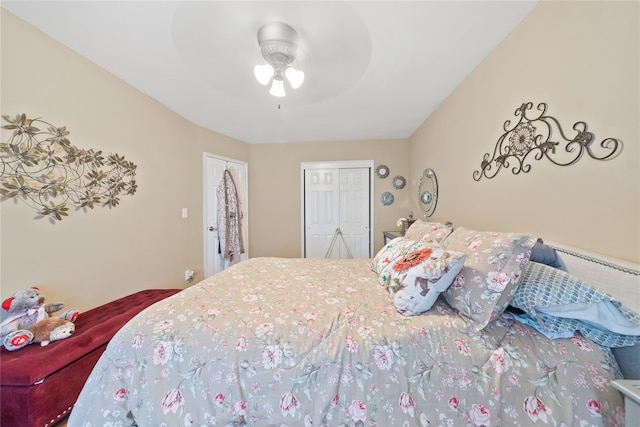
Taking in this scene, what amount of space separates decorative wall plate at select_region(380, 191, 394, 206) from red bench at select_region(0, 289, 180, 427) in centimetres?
339

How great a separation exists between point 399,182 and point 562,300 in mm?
2869

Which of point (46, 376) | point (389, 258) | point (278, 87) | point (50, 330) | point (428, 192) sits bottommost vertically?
point (46, 376)

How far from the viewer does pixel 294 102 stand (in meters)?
2.29

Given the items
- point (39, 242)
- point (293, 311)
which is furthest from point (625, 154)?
point (39, 242)

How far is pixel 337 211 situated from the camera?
3705 millimetres

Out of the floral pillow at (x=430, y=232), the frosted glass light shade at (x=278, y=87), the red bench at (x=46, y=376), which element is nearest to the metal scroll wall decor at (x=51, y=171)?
the red bench at (x=46, y=376)

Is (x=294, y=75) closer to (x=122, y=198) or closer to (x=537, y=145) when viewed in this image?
(x=537, y=145)

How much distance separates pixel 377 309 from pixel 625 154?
3.86 feet

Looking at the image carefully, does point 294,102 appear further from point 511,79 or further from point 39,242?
point 39,242

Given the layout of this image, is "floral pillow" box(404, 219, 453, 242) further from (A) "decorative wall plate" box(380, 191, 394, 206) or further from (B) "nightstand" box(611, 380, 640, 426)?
(A) "decorative wall plate" box(380, 191, 394, 206)

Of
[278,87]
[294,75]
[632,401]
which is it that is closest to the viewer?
[632,401]

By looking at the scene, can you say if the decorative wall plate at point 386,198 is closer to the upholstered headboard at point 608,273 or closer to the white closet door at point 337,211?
the white closet door at point 337,211

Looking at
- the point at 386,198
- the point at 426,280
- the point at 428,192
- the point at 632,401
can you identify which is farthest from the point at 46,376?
the point at 386,198

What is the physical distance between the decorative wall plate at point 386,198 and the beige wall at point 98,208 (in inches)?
110
